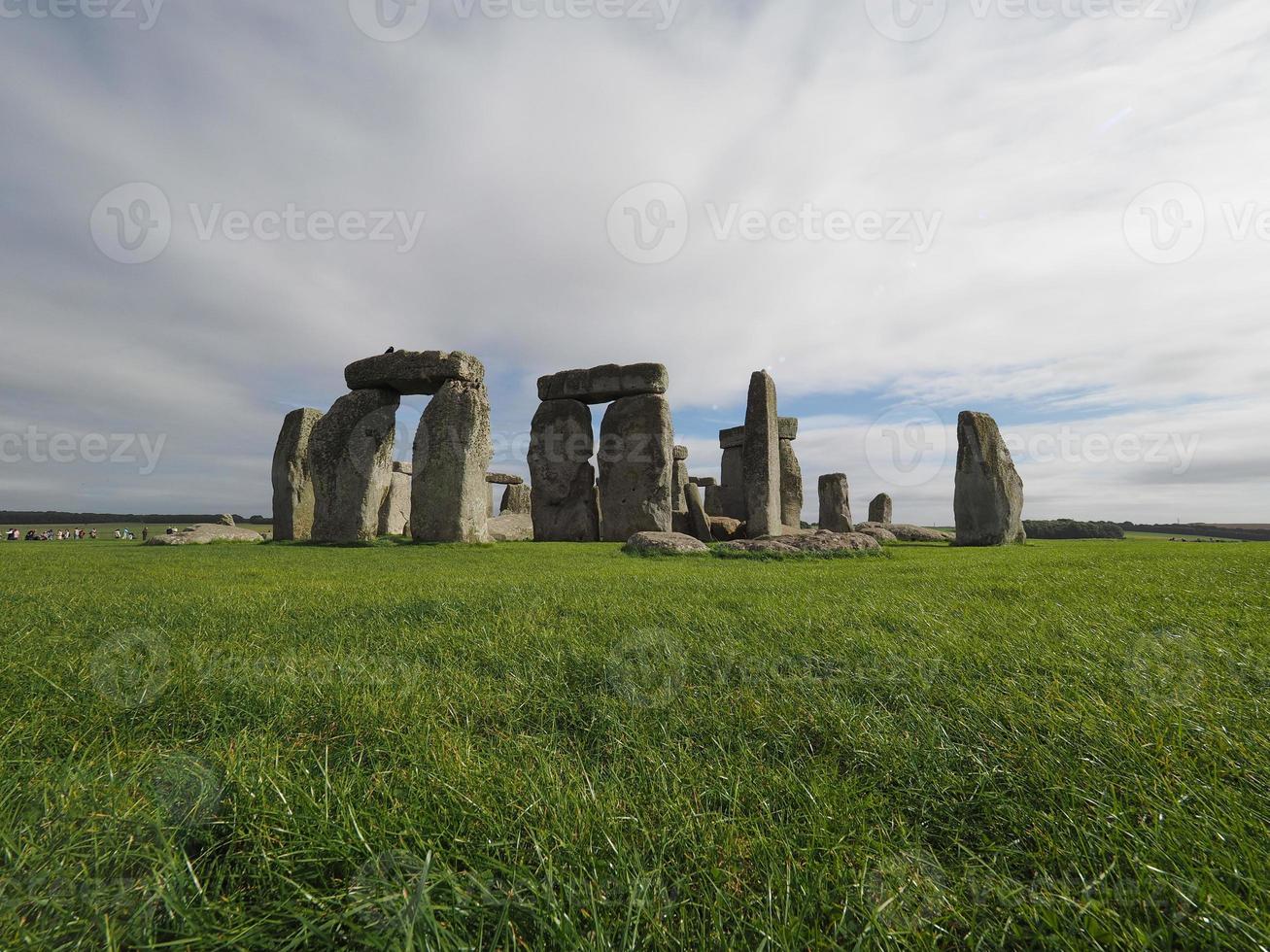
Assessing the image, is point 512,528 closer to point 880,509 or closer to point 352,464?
point 352,464

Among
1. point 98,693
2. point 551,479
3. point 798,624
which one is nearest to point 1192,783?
point 798,624

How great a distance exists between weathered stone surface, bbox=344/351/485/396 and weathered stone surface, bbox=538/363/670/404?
4.13m

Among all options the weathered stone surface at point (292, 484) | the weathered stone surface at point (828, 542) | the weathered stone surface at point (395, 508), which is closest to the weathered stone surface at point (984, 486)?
the weathered stone surface at point (828, 542)

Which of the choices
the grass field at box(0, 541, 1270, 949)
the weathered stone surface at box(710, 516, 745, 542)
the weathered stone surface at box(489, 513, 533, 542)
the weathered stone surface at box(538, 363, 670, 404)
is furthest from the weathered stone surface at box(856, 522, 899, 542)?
the grass field at box(0, 541, 1270, 949)

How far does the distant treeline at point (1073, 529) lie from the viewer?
21967 mm

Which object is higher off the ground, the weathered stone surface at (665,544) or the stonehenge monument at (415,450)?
the stonehenge monument at (415,450)

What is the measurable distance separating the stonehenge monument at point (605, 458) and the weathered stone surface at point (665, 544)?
5617mm

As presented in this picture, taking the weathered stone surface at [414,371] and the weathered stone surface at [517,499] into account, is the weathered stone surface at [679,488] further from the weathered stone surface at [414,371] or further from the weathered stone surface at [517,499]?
the weathered stone surface at [414,371]

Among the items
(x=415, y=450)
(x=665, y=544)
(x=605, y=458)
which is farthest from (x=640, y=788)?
(x=605, y=458)

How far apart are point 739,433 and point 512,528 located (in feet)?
28.6

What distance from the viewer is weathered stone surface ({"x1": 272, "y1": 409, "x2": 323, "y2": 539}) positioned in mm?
13703

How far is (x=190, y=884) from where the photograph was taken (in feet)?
2.93

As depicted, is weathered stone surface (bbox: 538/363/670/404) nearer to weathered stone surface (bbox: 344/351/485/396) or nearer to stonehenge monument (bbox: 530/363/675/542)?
stonehenge monument (bbox: 530/363/675/542)

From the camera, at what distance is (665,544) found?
8523 millimetres
